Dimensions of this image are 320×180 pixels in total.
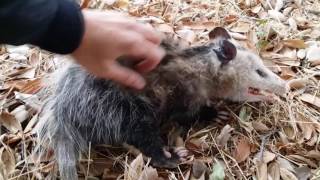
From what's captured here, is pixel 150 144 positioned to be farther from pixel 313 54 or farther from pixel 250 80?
pixel 313 54

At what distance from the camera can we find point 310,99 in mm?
2055

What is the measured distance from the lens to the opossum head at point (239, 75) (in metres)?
1.97

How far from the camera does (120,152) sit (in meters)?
1.83

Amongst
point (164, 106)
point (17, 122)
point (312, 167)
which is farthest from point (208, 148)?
point (17, 122)

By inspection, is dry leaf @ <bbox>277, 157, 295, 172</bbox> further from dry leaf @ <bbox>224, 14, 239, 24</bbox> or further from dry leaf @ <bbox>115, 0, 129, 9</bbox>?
dry leaf @ <bbox>115, 0, 129, 9</bbox>

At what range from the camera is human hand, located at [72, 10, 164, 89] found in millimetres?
1050

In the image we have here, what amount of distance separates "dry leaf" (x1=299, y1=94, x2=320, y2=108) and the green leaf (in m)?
0.52

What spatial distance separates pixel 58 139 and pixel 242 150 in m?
0.64

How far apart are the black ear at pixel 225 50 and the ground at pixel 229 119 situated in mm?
204

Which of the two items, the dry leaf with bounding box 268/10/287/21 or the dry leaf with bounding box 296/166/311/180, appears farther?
the dry leaf with bounding box 268/10/287/21

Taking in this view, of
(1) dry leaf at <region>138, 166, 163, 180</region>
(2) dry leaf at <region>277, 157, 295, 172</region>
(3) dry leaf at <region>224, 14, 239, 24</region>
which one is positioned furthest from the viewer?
(3) dry leaf at <region>224, 14, 239, 24</region>

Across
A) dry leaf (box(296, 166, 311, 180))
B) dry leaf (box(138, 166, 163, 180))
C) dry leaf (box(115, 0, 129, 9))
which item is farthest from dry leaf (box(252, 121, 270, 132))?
dry leaf (box(115, 0, 129, 9))

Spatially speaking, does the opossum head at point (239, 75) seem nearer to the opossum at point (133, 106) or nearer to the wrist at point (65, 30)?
the opossum at point (133, 106)

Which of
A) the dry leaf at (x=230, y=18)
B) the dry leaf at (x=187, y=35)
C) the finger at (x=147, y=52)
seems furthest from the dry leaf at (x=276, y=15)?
the finger at (x=147, y=52)
